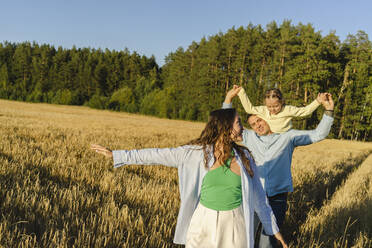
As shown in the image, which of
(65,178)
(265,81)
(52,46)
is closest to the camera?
(65,178)

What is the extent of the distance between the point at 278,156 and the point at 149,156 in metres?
1.62

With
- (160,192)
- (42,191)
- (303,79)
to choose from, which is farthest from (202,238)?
(303,79)

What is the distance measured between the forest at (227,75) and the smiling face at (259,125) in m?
35.5

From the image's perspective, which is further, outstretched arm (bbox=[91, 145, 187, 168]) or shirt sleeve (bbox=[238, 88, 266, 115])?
shirt sleeve (bbox=[238, 88, 266, 115])

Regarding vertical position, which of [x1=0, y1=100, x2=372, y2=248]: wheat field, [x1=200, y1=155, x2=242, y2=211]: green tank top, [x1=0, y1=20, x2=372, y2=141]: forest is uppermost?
[x1=0, y1=20, x2=372, y2=141]: forest

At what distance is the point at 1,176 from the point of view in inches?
148

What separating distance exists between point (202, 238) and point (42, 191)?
2594mm

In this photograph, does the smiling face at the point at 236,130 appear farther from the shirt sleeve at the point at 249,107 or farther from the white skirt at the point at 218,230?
the shirt sleeve at the point at 249,107

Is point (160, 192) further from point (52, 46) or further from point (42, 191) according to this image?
point (52, 46)

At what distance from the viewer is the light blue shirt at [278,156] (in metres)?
2.85

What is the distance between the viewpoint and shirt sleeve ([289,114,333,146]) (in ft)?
8.89

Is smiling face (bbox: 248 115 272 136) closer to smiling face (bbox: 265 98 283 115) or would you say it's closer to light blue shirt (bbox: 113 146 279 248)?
smiling face (bbox: 265 98 283 115)

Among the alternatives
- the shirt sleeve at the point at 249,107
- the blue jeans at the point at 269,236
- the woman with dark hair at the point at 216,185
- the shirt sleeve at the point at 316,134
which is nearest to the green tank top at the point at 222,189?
the woman with dark hair at the point at 216,185

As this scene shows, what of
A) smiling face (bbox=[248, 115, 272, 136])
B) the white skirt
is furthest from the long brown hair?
smiling face (bbox=[248, 115, 272, 136])
